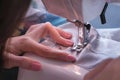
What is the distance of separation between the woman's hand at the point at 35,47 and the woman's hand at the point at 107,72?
12 cm

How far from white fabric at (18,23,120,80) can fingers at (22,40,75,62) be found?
0.01m

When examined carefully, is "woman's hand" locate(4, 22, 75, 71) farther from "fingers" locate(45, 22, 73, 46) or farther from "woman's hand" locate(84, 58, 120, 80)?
"woman's hand" locate(84, 58, 120, 80)

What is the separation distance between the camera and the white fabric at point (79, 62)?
2.02ft

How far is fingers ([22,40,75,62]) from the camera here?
0.64 meters

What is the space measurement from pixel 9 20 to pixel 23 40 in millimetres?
353

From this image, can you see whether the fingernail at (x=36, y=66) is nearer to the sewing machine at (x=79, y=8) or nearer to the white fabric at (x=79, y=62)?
the white fabric at (x=79, y=62)

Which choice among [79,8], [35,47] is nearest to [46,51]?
[35,47]

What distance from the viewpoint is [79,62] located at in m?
0.64

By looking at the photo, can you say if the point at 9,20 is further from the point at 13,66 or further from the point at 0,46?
the point at 13,66

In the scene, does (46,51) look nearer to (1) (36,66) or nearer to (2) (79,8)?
(1) (36,66)

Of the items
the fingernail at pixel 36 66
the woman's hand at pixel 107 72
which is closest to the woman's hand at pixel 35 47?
the fingernail at pixel 36 66

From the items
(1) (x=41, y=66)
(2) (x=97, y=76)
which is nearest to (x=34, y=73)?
(1) (x=41, y=66)

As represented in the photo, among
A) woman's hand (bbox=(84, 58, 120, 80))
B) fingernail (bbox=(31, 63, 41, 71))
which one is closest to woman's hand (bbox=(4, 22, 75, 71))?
fingernail (bbox=(31, 63, 41, 71))

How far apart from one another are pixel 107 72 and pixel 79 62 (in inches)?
5.3
